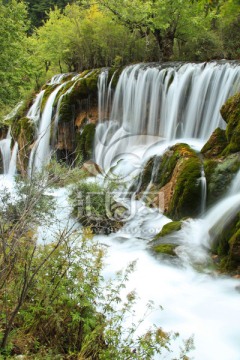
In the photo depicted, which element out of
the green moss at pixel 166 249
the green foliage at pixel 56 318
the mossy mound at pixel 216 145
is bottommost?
the green moss at pixel 166 249

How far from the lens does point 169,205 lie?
786 centimetres

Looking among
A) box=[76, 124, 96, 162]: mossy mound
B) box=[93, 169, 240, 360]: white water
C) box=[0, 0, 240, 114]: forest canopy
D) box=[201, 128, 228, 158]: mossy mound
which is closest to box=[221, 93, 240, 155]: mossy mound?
box=[201, 128, 228, 158]: mossy mound

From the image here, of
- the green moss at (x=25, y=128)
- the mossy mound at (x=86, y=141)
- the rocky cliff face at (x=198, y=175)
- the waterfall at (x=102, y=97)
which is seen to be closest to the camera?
the rocky cliff face at (x=198, y=175)

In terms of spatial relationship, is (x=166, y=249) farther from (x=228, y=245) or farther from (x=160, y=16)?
(x=160, y=16)

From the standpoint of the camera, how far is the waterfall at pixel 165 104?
10.4 metres

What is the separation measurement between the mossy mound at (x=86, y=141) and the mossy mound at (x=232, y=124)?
19.3 ft

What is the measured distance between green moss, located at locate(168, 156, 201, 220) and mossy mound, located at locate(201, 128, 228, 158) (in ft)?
1.69

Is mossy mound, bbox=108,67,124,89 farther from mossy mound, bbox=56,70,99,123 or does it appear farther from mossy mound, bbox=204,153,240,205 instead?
mossy mound, bbox=204,153,240,205

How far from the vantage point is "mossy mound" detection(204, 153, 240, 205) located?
22.8ft

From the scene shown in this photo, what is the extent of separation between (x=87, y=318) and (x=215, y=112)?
28.4 feet

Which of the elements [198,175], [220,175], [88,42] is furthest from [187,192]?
[88,42]

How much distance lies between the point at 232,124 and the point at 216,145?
71 centimetres

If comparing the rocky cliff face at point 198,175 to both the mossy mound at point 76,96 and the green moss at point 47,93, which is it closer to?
the mossy mound at point 76,96

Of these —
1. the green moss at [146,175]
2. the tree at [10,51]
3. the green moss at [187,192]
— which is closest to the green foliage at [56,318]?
the green moss at [187,192]
